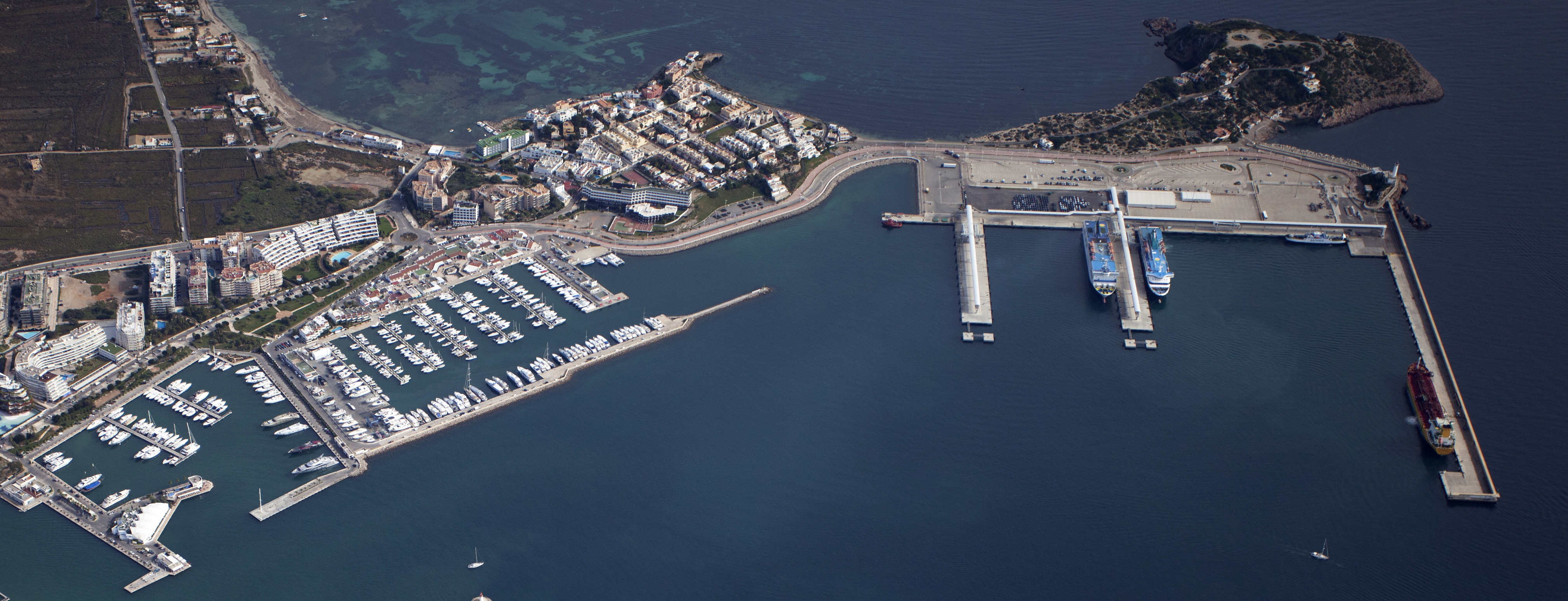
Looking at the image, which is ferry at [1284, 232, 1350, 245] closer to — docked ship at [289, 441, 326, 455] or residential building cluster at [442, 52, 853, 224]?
residential building cluster at [442, 52, 853, 224]

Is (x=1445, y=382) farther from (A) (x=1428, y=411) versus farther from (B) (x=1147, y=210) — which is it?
(B) (x=1147, y=210)

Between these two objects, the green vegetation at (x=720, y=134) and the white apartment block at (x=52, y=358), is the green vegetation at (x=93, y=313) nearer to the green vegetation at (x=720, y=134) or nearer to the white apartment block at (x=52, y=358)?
the white apartment block at (x=52, y=358)

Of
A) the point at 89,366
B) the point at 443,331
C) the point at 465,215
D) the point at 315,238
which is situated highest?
the point at 465,215

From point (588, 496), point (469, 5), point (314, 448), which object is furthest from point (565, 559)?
point (469, 5)

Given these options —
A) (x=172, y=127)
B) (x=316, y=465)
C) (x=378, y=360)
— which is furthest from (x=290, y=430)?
(x=172, y=127)

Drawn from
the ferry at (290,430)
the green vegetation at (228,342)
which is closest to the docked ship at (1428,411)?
the ferry at (290,430)

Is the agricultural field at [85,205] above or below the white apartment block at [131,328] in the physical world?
above

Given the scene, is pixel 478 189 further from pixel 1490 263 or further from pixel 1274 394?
pixel 1490 263
